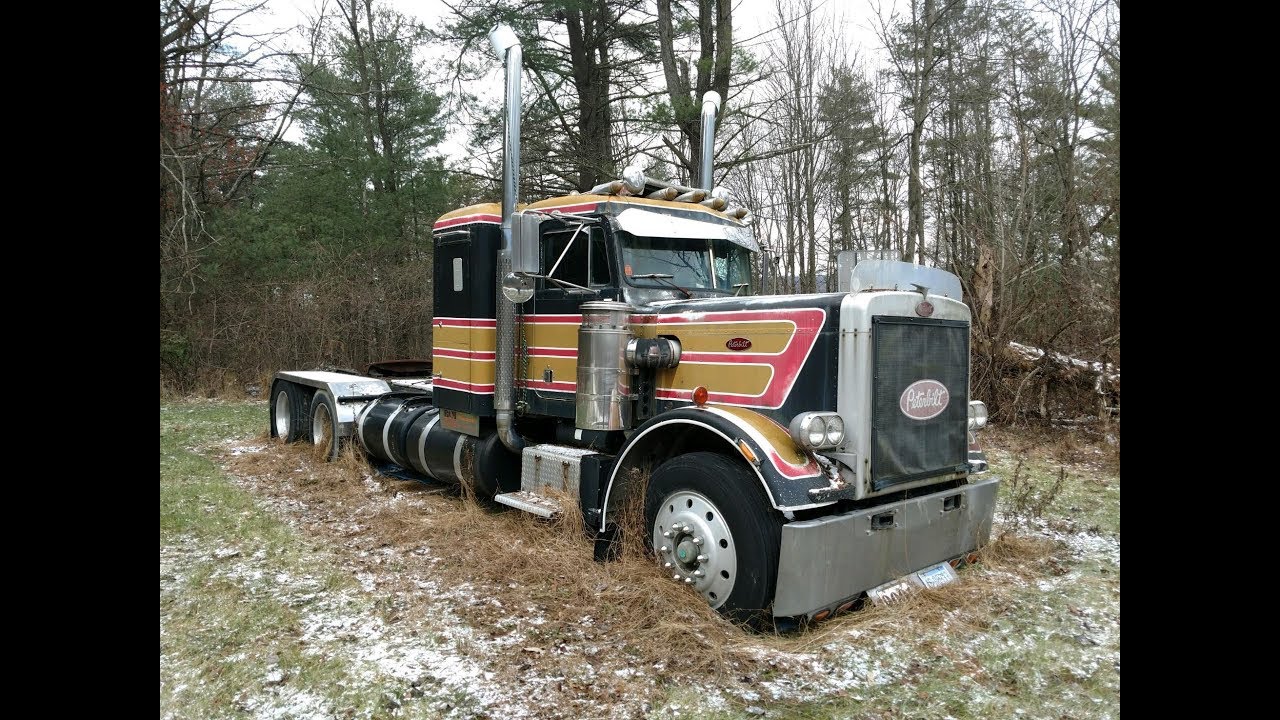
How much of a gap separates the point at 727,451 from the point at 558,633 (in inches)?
55.6

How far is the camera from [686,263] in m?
5.73

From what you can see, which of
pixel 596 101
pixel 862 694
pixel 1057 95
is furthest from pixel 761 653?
pixel 1057 95

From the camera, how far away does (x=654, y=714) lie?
319 cm

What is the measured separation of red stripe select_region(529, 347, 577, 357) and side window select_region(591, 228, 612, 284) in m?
0.60

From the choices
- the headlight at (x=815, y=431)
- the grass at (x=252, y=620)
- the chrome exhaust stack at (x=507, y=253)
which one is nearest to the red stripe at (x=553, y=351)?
the chrome exhaust stack at (x=507, y=253)

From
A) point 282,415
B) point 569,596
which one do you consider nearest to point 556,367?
point 569,596

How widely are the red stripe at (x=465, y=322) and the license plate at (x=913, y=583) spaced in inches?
147

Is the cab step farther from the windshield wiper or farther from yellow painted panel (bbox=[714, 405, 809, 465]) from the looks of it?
the windshield wiper

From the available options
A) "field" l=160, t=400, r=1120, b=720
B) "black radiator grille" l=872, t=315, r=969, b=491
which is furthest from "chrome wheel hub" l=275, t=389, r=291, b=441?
"black radiator grille" l=872, t=315, r=969, b=491

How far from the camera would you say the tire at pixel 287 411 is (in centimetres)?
954

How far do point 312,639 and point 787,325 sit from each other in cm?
322

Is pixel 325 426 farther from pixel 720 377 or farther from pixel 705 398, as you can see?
pixel 720 377

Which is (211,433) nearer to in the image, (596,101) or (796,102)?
(596,101)

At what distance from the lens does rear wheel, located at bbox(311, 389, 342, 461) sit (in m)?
8.47
